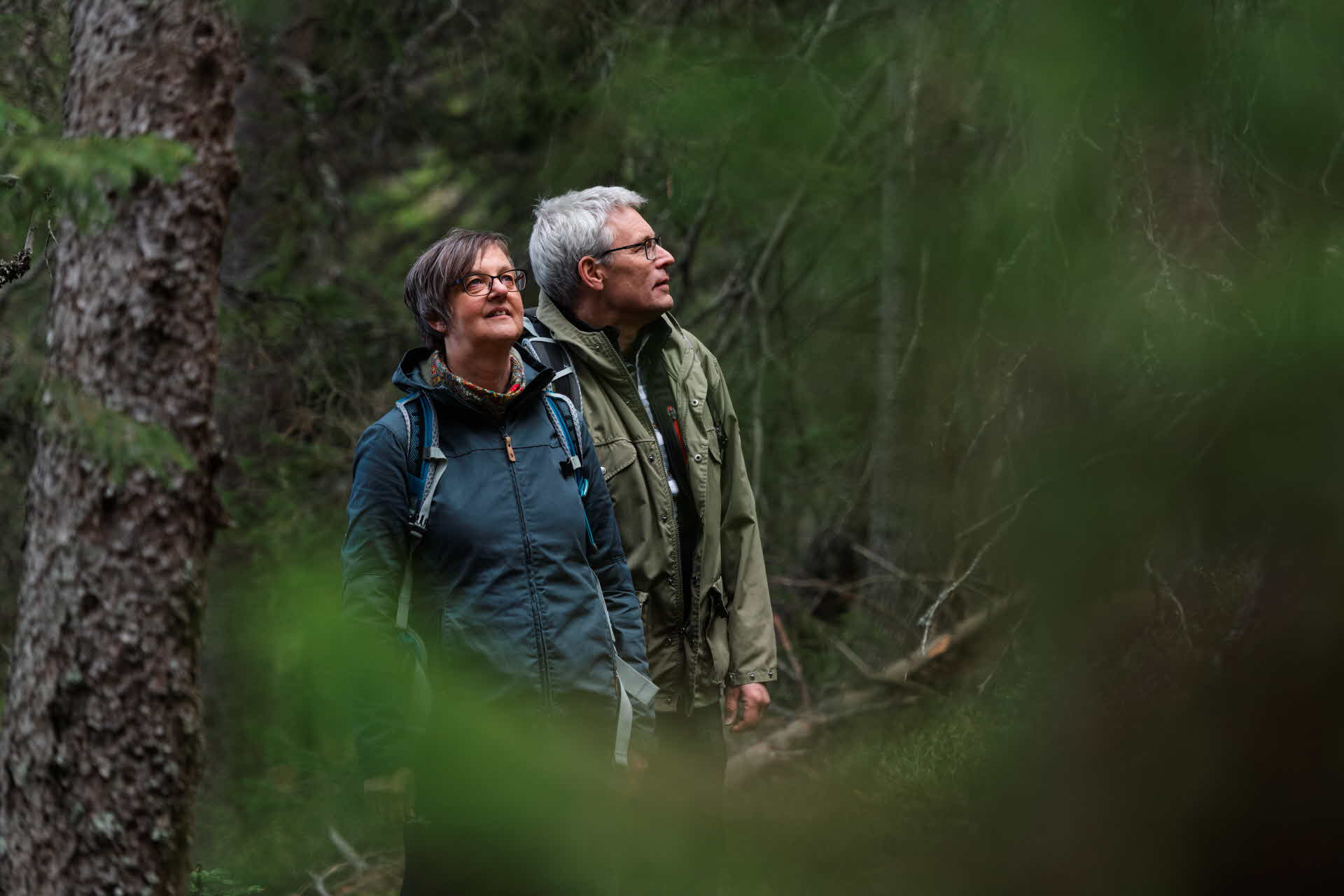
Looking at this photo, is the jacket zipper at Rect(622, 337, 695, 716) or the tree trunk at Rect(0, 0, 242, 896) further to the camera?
the jacket zipper at Rect(622, 337, 695, 716)

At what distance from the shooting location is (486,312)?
274 centimetres

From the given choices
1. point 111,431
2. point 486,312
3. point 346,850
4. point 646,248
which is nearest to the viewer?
point 111,431

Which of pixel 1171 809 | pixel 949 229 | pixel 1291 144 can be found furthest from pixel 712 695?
pixel 949 229

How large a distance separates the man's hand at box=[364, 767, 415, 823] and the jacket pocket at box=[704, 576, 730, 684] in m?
1.04

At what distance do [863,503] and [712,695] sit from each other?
12.0 feet

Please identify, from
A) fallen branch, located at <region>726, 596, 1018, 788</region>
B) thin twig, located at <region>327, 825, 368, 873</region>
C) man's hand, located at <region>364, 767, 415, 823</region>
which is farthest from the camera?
fallen branch, located at <region>726, 596, 1018, 788</region>

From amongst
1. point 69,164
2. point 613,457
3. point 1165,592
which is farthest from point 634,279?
point 1165,592

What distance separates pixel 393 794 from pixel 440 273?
3.63ft

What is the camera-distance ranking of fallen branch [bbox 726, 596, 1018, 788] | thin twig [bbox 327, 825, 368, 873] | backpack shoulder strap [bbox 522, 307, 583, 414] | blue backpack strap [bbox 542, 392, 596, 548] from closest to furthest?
1. blue backpack strap [bbox 542, 392, 596, 548]
2. backpack shoulder strap [bbox 522, 307, 583, 414]
3. thin twig [bbox 327, 825, 368, 873]
4. fallen branch [bbox 726, 596, 1018, 788]

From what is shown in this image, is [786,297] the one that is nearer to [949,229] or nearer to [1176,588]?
[949,229]

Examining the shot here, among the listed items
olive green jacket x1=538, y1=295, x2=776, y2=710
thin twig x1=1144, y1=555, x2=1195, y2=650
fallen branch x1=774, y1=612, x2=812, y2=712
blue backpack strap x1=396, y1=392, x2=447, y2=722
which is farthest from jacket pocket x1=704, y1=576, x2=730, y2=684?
fallen branch x1=774, y1=612, x2=812, y2=712

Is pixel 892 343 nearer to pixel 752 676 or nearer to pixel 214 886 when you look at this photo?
pixel 752 676

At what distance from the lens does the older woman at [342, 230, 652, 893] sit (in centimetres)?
256

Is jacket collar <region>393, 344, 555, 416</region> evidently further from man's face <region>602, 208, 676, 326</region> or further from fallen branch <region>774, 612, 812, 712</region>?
fallen branch <region>774, 612, 812, 712</region>
